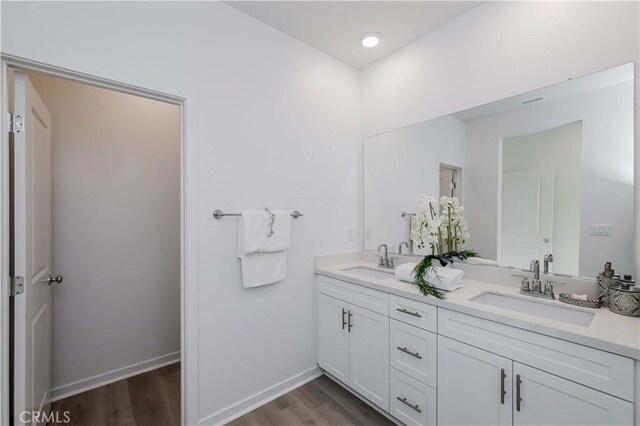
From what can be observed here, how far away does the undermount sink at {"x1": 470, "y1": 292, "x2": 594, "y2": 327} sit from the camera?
4.36ft

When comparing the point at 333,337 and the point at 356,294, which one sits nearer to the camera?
the point at 356,294

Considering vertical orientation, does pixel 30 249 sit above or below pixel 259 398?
above

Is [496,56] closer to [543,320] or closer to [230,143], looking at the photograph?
[543,320]

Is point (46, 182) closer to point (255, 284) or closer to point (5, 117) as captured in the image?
point (5, 117)

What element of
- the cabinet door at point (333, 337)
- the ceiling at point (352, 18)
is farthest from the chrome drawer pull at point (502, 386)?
the ceiling at point (352, 18)

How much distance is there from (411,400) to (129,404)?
1.90 metres

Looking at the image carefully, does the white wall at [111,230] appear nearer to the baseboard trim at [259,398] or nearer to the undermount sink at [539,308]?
the baseboard trim at [259,398]

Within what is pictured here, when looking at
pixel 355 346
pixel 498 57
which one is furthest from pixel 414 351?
pixel 498 57

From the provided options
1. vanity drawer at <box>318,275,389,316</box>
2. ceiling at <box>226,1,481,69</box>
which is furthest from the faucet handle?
ceiling at <box>226,1,481,69</box>

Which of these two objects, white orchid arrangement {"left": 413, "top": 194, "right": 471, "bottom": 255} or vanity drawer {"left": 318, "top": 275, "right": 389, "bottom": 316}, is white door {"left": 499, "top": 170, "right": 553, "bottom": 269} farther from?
vanity drawer {"left": 318, "top": 275, "right": 389, "bottom": 316}

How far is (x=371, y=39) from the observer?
2.13 metres

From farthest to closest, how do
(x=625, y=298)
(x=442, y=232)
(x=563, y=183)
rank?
(x=442, y=232), (x=563, y=183), (x=625, y=298)

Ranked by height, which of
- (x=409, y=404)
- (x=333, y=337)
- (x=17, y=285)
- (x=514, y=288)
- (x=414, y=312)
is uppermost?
(x=17, y=285)

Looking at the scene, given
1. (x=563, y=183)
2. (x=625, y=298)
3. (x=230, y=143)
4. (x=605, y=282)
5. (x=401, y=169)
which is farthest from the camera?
(x=401, y=169)
